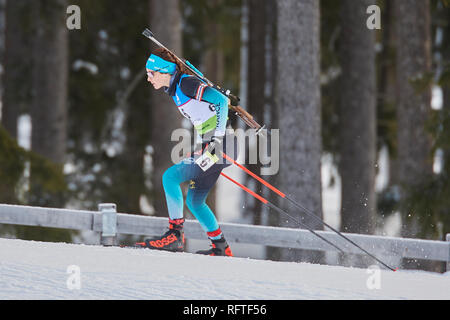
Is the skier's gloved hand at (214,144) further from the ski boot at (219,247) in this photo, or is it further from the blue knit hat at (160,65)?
the ski boot at (219,247)

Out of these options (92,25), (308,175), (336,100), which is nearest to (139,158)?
(92,25)

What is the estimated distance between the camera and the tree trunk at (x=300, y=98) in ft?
30.0

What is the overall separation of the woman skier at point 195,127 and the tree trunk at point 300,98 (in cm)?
258

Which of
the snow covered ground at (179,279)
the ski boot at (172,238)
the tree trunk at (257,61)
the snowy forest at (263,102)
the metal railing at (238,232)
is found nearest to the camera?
the snow covered ground at (179,279)

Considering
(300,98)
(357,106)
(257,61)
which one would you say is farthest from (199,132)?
(257,61)

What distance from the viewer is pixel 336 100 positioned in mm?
15656

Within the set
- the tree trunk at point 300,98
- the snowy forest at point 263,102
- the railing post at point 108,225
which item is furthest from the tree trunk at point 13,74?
the railing post at point 108,225

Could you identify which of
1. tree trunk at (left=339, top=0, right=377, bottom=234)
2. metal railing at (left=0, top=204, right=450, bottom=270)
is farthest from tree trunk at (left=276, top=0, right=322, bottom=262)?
tree trunk at (left=339, top=0, right=377, bottom=234)

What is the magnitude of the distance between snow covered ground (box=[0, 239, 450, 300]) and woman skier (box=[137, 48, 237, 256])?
0.43 m

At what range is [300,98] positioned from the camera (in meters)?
9.18

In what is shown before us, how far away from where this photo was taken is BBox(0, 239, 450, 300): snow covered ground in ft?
18.9

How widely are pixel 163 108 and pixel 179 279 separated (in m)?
6.47

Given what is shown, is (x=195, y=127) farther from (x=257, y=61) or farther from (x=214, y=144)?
(x=257, y=61)

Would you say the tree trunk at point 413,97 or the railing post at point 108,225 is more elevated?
the tree trunk at point 413,97
